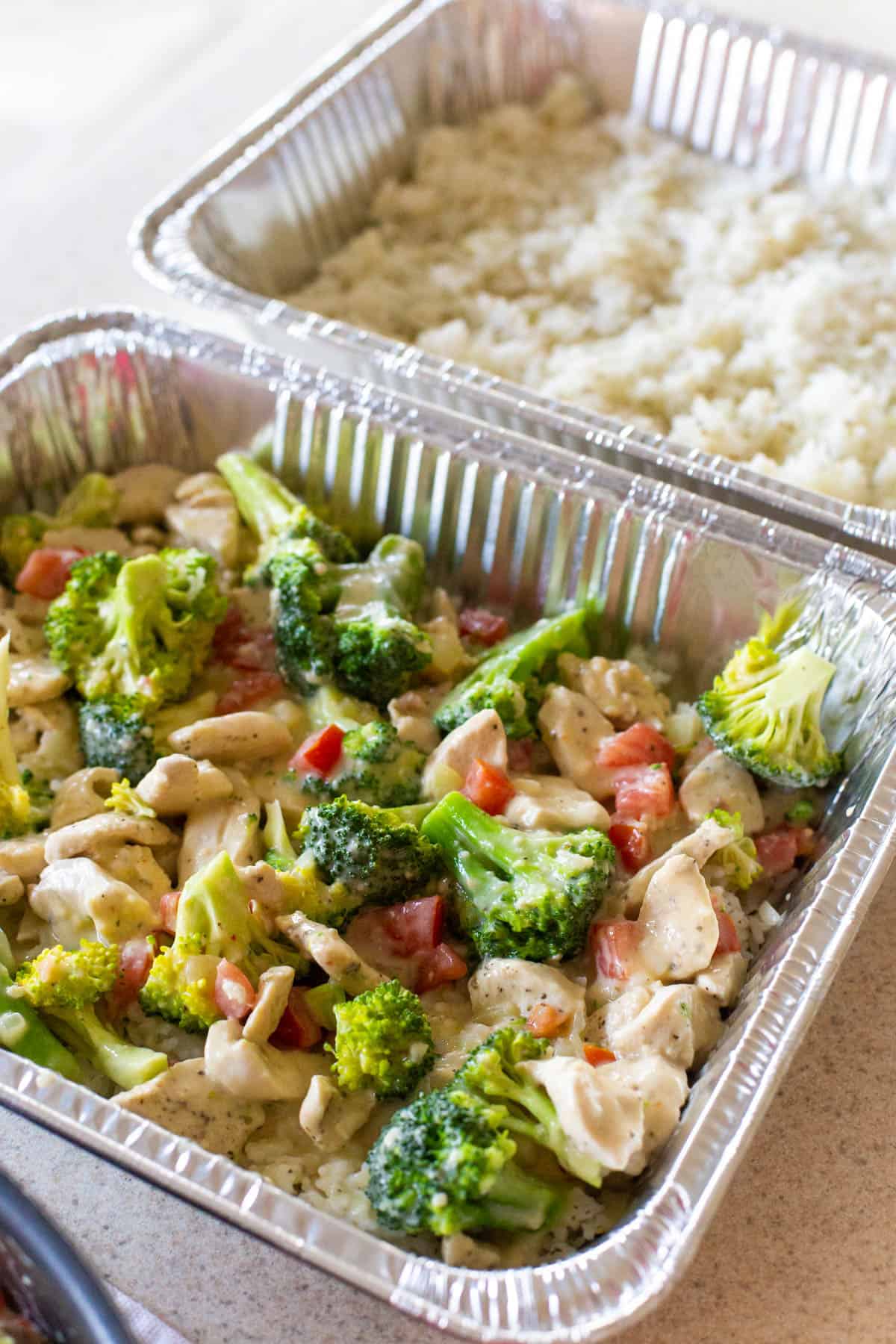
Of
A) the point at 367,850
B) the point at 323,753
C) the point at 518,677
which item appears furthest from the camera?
the point at 518,677

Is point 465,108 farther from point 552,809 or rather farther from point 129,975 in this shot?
point 129,975

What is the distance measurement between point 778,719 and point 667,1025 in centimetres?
54

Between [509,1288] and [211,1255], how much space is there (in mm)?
501

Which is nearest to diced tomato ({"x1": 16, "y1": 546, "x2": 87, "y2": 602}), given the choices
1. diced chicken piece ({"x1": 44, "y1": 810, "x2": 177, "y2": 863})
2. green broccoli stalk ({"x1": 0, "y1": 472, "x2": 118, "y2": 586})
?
green broccoli stalk ({"x1": 0, "y1": 472, "x2": 118, "y2": 586})

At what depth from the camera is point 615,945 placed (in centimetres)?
188

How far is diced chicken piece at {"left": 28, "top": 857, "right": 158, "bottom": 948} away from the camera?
187cm

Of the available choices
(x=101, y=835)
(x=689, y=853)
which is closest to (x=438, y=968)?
(x=689, y=853)

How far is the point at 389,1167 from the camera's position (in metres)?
1.61

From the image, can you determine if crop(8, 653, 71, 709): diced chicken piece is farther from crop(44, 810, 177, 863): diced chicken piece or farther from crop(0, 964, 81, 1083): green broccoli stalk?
crop(0, 964, 81, 1083): green broccoli stalk

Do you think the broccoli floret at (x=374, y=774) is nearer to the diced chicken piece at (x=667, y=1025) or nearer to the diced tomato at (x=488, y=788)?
the diced tomato at (x=488, y=788)

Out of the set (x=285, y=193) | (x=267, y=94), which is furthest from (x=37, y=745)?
(x=267, y=94)

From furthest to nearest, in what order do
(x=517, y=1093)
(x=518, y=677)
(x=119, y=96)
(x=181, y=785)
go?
(x=119, y=96) → (x=518, y=677) → (x=181, y=785) → (x=517, y=1093)

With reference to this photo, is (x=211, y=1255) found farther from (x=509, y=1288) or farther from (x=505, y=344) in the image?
(x=505, y=344)

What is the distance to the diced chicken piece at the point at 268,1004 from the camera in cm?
176
